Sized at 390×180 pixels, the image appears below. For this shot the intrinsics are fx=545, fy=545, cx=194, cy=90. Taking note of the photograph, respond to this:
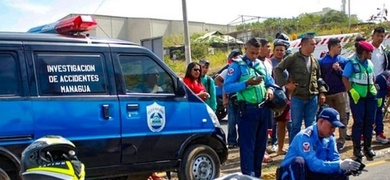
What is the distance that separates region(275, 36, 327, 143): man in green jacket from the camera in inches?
290

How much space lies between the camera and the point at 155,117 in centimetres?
598

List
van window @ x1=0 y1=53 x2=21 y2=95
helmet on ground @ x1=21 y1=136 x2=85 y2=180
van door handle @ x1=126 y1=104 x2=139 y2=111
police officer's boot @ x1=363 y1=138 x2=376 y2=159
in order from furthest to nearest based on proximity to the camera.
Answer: police officer's boot @ x1=363 y1=138 x2=376 y2=159, van door handle @ x1=126 y1=104 x2=139 y2=111, van window @ x1=0 y1=53 x2=21 y2=95, helmet on ground @ x1=21 y1=136 x2=85 y2=180

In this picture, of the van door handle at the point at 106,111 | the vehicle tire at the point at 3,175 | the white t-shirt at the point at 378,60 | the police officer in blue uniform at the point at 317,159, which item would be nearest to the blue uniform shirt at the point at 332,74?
the white t-shirt at the point at 378,60

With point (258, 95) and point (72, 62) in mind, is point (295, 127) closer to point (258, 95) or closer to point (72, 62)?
point (258, 95)

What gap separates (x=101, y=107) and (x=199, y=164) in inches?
58.0

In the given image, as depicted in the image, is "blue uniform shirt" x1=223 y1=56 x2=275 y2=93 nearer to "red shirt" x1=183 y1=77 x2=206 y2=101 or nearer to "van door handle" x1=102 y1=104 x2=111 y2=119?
"red shirt" x1=183 y1=77 x2=206 y2=101

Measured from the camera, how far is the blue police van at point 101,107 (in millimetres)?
5051

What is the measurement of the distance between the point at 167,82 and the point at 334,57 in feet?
11.4

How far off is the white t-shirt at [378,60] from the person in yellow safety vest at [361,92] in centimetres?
98

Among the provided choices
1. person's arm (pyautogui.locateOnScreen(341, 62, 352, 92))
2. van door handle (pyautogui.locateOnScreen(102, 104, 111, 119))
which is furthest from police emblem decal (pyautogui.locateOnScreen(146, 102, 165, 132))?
person's arm (pyautogui.locateOnScreen(341, 62, 352, 92))

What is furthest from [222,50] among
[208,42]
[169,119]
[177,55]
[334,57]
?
[169,119]

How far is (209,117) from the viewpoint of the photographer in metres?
6.52

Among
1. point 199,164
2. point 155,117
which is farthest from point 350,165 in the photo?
point 155,117

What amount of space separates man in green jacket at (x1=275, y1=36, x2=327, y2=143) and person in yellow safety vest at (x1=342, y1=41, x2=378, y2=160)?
504 millimetres
